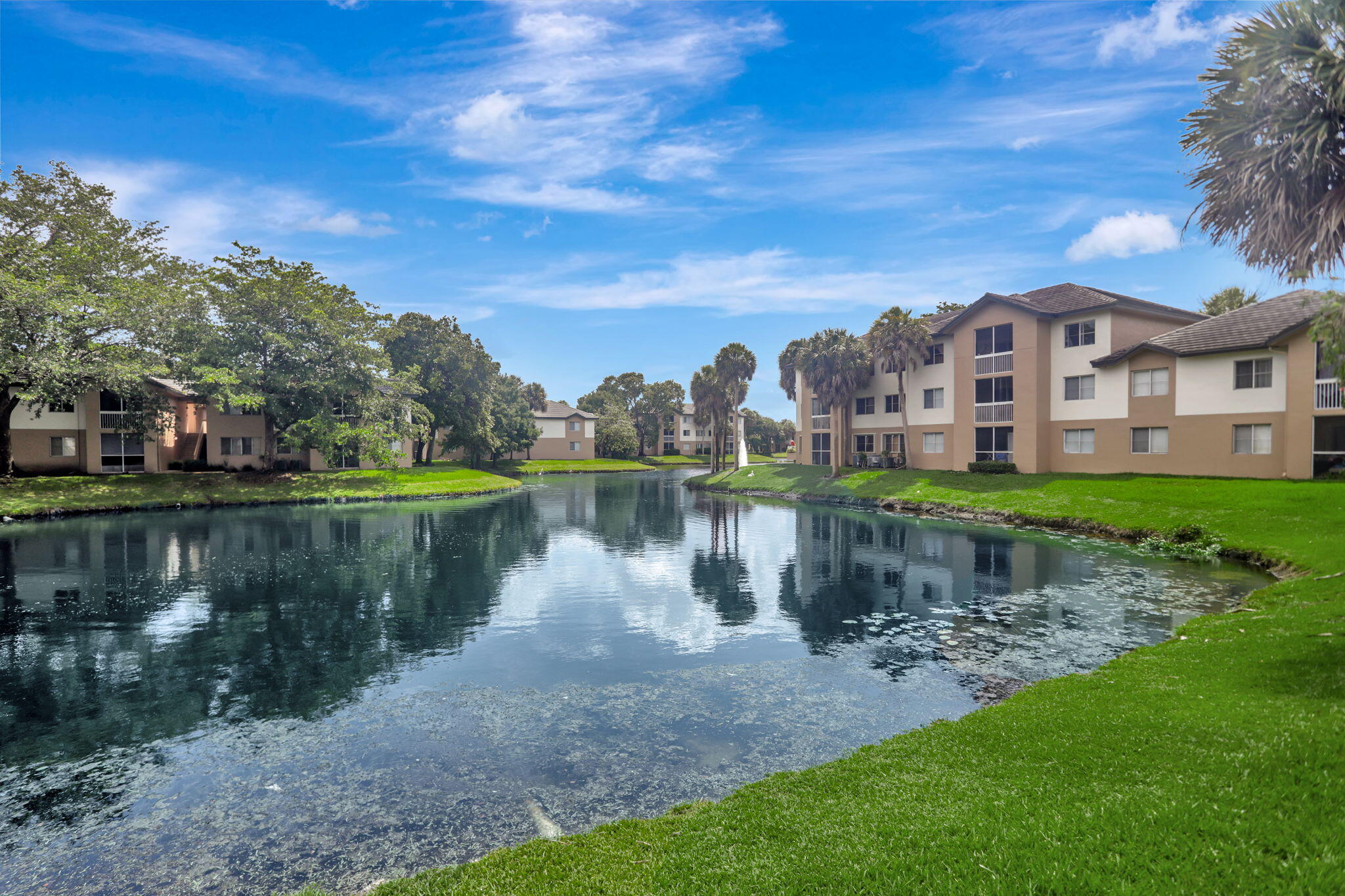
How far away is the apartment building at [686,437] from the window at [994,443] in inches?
3399

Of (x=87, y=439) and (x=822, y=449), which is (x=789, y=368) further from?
(x=87, y=439)

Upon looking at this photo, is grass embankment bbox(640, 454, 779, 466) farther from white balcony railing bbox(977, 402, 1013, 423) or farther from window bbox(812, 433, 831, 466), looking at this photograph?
white balcony railing bbox(977, 402, 1013, 423)

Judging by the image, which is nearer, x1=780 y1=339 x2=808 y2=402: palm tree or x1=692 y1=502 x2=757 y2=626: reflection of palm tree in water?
x1=692 y1=502 x2=757 y2=626: reflection of palm tree in water

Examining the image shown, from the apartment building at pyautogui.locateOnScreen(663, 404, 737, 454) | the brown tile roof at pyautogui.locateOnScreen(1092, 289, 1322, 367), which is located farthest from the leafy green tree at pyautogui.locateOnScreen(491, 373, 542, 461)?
the brown tile roof at pyautogui.locateOnScreen(1092, 289, 1322, 367)

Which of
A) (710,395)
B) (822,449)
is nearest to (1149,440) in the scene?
(822,449)

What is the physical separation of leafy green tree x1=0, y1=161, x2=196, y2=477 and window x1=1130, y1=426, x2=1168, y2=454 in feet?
218

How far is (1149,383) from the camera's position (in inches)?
1590

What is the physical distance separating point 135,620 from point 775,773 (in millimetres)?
18352

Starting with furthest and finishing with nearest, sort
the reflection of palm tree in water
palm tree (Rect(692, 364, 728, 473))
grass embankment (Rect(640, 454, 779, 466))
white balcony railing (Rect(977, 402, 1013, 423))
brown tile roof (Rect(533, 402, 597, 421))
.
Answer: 1. grass embankment (Rect(640, 454, 779, 466))
2. brown tile roof (Rect(533, 402, 597, 421))
3. palm tree (Rect(692, 364, 728, 473))
4. white balcony railing (Rect(977, 402, 1013, 423))
5. the reflection of palm tree in water

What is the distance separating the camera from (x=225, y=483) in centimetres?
5216

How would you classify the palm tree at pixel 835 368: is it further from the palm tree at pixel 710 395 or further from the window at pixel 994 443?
the palm tree at pixel 710 395

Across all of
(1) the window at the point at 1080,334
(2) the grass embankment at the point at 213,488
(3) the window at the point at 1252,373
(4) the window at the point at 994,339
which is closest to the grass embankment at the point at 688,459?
(2) the grass embankment at the point at 213,488

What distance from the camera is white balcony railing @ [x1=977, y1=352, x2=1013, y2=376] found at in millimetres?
47906

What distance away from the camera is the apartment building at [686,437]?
449ft
